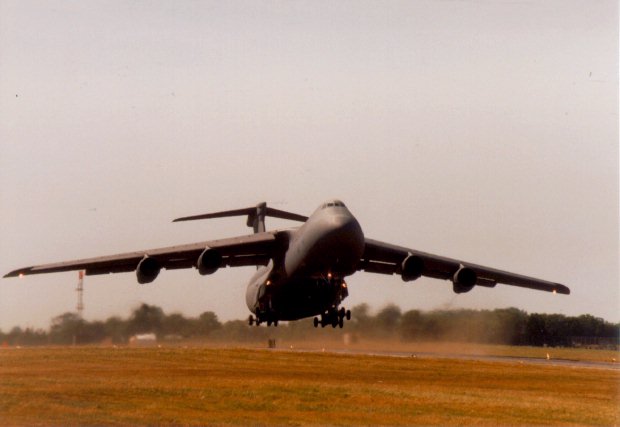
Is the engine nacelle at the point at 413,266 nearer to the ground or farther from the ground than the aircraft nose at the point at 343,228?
nearer to the ground

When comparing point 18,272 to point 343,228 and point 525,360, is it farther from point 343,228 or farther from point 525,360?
point 525,360

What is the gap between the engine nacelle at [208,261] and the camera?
22.7 meters

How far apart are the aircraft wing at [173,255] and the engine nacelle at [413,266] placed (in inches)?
159

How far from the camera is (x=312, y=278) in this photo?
2217 centimetres

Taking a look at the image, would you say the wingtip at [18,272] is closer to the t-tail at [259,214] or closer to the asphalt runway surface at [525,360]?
the t-tail at [259,214]

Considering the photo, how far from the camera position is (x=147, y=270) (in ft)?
75.3

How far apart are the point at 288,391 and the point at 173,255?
18.2 feet

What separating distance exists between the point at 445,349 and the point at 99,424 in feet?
75.9

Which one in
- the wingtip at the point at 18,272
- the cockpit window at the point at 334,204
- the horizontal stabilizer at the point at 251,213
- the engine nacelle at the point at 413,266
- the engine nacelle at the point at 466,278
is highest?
the horizontal stabilizer at the point at 251,213

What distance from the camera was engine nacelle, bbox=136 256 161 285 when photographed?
22.9m

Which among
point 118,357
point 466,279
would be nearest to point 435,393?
point 466,279

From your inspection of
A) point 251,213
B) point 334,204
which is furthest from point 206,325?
point 334,204

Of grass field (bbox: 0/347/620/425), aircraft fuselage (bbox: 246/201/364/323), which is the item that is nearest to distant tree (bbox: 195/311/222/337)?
grass field (bbox: 0/347/620/425)

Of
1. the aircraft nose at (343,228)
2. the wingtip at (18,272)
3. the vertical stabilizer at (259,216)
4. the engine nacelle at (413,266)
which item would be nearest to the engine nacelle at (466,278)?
the engine nacelle at (413,266)
